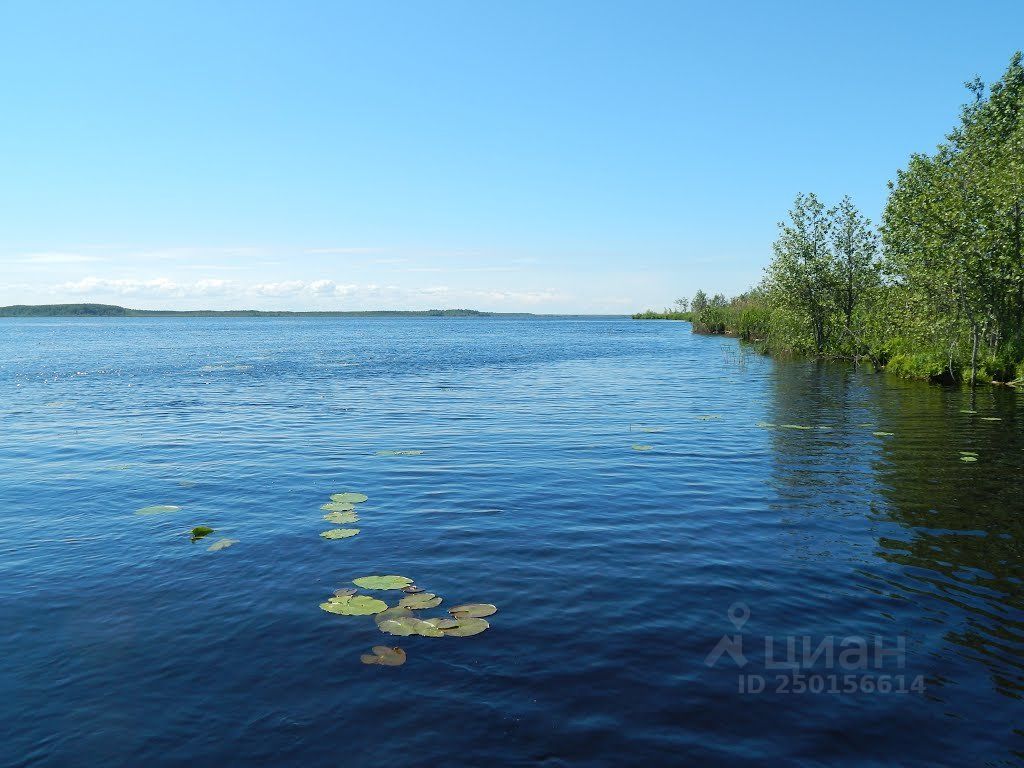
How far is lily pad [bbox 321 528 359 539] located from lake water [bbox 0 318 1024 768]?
0.25 metres

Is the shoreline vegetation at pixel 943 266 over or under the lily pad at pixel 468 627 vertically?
over

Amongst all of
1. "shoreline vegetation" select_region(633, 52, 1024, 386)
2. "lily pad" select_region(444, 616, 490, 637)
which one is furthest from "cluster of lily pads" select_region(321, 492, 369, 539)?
"shoreline vegetation" select_region(633, 52, 1024, 386)

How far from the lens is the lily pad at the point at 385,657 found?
8547 mm

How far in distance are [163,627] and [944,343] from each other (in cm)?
4278

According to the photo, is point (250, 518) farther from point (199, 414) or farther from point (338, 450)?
point (199, 414)

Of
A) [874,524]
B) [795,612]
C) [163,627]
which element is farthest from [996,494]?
[163,627]

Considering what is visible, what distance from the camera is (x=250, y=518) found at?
14797mm

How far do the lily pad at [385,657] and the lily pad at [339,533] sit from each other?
4.69 metres

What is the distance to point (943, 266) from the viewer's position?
117 ft

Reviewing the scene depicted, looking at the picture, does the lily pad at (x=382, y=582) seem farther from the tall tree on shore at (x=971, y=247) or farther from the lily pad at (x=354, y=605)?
the tall tree on shore at (x=971, y=247)

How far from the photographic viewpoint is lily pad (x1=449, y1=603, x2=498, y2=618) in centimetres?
976

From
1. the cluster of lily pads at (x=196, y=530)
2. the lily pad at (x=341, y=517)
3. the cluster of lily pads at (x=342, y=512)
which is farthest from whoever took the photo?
the lily pad at (x=341, y=517)

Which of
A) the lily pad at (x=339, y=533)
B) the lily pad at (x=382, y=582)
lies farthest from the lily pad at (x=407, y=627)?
the lily pad at (x=339, y=533)

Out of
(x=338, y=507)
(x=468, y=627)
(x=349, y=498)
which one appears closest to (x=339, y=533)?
(x=338, y=507)
